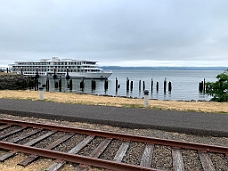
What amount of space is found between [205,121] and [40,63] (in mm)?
93266

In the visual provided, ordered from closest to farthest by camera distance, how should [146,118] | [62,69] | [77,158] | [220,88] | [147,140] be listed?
[77,158] < [147,140] < [146,118] < [220,88] < [62,69]

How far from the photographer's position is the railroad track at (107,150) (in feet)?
14.1

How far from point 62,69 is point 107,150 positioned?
86.3 meters

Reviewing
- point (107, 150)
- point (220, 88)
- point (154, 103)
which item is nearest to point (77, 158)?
point (107, 150)

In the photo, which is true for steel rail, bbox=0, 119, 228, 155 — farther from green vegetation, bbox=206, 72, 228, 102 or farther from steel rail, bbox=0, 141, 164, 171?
green vegetation, bbox=206, 72, 228, 102

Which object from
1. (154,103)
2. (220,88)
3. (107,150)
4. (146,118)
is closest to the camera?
(107,150)

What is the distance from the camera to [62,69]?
88.5 meters

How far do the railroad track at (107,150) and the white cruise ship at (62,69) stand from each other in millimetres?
73402

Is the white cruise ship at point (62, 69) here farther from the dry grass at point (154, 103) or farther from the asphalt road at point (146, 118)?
the asphalt road at point (146, 118)

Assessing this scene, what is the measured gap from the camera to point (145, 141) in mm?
5527

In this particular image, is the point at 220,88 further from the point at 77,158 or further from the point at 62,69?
the point at 62,69

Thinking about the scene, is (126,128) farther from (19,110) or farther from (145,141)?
(19,110)

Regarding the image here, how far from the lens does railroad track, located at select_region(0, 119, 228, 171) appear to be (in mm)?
4298

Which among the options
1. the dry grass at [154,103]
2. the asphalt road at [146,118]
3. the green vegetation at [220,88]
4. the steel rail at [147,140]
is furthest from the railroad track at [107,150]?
the green vegetation at [220,88]
